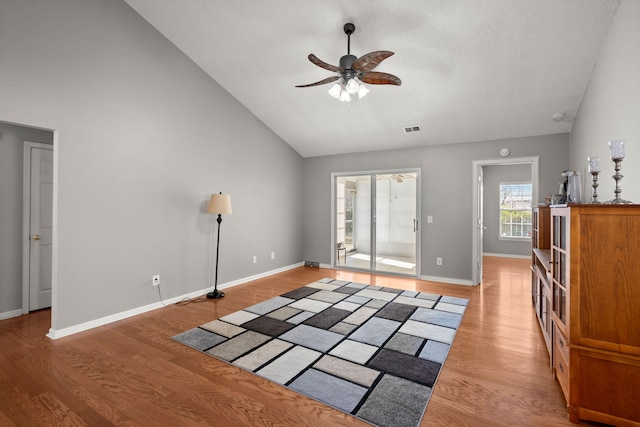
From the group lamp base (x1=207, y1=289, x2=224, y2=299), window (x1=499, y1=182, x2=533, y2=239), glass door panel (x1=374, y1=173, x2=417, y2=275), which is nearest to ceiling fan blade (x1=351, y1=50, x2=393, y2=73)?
glass door panel (x1=374, y1=173, x2=417, y2=275)

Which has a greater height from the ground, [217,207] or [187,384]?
[217,207]

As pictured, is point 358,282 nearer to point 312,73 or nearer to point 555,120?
point 312,73

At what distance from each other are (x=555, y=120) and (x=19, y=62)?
612cm

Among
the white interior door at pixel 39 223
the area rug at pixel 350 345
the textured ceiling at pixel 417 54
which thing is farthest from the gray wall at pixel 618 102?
the white interior door at pixel 39 223

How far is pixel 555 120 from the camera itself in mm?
4191

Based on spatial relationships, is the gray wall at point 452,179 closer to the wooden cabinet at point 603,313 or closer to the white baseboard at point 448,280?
the white baseboard at point 448,280

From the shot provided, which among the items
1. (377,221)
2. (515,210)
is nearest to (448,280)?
(377,221)

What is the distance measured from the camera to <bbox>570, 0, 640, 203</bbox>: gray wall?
208cm

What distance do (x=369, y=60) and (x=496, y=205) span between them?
688 cm

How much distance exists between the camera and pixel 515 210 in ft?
25.8

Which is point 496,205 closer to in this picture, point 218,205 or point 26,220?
point 218,205

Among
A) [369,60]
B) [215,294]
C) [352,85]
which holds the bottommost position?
[215,294]

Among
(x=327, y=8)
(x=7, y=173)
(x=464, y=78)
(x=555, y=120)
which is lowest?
(x=7, y=173)

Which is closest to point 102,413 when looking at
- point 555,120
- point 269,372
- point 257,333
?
point 269,372
